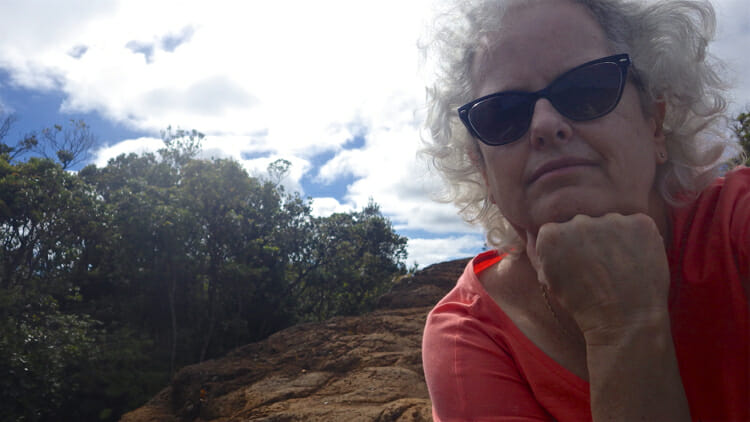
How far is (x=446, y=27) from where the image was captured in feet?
5.21

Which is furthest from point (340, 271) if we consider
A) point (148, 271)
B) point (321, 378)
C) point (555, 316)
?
point (555, 316)

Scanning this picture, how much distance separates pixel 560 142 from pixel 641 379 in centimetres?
56

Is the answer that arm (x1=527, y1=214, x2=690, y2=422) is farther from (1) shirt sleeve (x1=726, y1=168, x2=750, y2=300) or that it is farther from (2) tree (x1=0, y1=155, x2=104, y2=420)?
(2) tree (x1=0, y1=155, x2=104, y2=420)

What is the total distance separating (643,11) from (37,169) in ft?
49.1

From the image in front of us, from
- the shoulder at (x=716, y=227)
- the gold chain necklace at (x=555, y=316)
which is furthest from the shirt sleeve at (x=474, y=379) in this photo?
the shoulder at (x=716, y=227)

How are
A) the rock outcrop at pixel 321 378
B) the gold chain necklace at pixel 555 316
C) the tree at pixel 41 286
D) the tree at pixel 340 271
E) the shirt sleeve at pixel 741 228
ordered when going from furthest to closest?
the tree at pixel 340 271
the tree at pixel 41 286
the rock outcrop at pixel 321 378
the gold chain necklace at pixel 555 316
the shirt sleeve at pixel 741 228

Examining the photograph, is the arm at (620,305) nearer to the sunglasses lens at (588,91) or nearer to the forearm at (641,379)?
→ the forearm at (641,379)

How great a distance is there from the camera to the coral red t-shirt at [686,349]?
111cm

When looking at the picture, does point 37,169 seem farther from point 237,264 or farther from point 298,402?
point 298,402

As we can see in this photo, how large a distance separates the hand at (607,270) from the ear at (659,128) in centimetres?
45

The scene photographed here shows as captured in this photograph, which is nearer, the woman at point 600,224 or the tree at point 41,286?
the woman at point 600,224

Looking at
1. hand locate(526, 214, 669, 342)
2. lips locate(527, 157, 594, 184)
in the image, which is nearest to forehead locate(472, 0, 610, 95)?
lips locate(527, 157, 594, 184)

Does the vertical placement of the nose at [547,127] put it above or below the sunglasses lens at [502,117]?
below

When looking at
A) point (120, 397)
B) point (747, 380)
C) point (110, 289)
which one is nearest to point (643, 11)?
point (747, 380)
